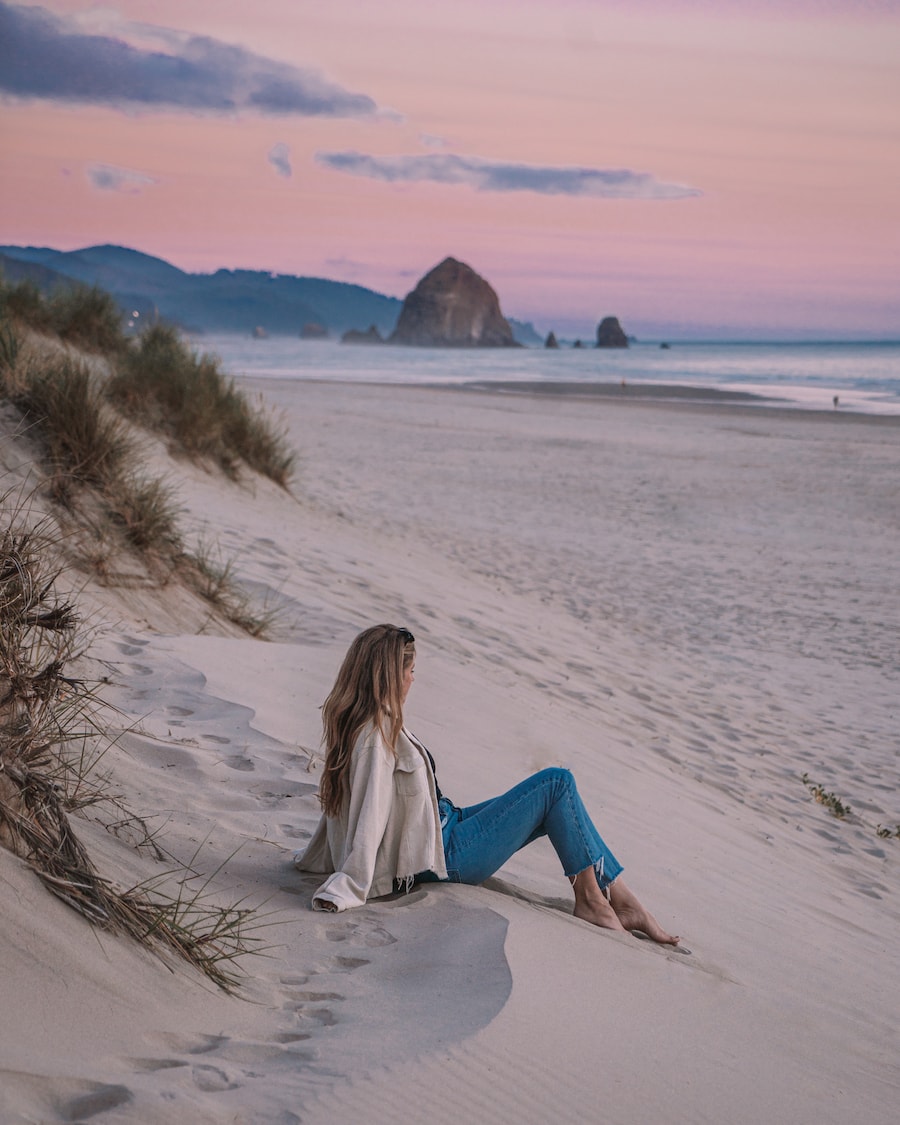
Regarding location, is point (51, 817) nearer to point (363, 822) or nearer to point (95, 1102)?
point (95, 1102)

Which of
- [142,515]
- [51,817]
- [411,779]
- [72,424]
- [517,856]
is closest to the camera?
[51,817]

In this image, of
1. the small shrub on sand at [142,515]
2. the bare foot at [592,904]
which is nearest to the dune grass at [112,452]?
the small shrub on sand at [142,515]

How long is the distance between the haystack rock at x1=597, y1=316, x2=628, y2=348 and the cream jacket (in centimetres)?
14989

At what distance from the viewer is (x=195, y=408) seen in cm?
1080

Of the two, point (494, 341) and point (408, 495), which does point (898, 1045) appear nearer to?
point (408, 495)

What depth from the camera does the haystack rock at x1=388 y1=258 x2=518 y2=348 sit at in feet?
589

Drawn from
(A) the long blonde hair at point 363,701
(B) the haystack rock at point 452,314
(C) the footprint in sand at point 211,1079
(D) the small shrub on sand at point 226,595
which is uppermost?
(B) the haystack rock at point 452,314

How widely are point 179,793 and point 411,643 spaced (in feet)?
3.35

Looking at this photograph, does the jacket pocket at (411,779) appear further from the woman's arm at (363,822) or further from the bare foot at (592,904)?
the bare foot at (592,904)

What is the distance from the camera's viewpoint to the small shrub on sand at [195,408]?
1084 cm

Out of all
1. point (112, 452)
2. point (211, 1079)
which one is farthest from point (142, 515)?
point (211, 1079)

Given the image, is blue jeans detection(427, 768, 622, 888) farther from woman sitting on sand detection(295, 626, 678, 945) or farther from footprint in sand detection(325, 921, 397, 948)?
footprint in sand detection(325, 921, 397, 948)

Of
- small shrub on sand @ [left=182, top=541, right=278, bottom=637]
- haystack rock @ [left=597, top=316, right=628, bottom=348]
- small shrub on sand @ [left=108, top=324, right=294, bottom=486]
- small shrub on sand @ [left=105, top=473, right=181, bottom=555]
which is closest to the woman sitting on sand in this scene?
small shrub on sand @ [left=182, top=541, right=278, bottom=637]

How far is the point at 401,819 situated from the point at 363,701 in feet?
1.30
